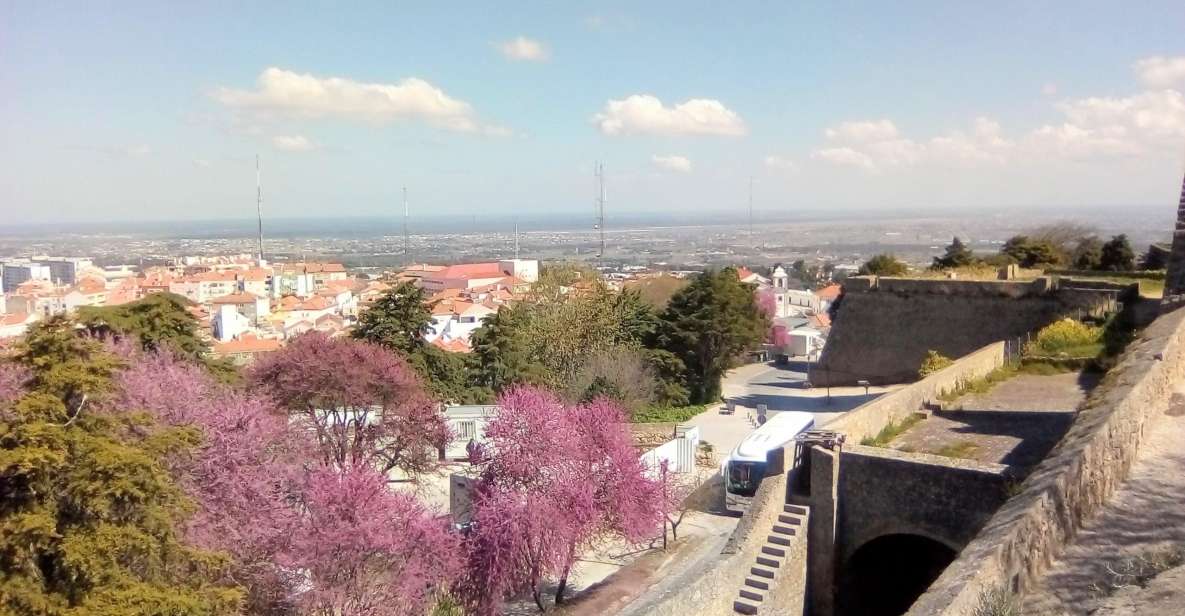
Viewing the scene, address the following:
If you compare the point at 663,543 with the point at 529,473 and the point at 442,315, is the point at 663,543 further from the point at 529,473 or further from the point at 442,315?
the point at 442,315

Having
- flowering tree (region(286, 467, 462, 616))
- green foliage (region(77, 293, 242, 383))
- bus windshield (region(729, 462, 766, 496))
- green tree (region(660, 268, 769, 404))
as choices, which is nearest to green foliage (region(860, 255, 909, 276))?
green tree (region(660, 268, 769, 404))

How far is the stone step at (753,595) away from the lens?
8219 mm

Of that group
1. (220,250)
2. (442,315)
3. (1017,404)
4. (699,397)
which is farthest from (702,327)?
(220,250)

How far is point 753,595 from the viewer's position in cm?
832

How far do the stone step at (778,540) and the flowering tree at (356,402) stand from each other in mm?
9412

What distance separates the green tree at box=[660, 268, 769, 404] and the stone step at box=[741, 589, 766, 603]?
19484 millimetres

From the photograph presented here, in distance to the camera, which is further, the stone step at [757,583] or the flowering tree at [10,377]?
the flowering tree at [10,377]

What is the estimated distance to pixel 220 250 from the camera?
171 metres

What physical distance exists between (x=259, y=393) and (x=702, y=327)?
1653cm

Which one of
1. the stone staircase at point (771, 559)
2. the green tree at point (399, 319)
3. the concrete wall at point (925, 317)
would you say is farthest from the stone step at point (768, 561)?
the green tree at point (399, 319)

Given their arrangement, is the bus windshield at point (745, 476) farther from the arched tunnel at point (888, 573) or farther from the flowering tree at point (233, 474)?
the flowering tree at point (233, 474)

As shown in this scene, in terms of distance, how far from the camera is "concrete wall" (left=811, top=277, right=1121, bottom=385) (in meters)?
17.2

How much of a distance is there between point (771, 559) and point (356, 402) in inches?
440

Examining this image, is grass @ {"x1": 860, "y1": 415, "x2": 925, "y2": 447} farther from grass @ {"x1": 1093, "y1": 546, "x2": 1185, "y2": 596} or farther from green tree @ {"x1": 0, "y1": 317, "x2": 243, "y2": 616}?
green tree @ {"x1": 0, "y1": 317, "x2": 243, "y2": 616}
